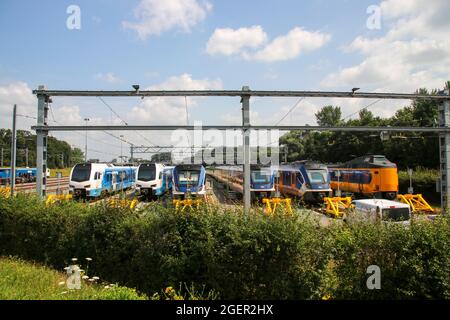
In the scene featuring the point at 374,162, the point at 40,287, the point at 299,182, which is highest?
the point at 374,162

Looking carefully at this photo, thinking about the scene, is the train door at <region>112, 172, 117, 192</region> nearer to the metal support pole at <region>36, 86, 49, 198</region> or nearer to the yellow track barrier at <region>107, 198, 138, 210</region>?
the metal support pole at <region>36, 86, 49, 198</region>

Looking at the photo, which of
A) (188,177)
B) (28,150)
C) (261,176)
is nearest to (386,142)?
(261,176)

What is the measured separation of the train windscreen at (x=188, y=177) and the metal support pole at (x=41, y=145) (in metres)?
9.19

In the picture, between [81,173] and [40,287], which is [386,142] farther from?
[40,287]

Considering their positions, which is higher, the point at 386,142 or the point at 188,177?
the point at 386,142

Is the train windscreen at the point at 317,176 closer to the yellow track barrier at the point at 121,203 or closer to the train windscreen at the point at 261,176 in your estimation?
the train windscreen at the point at 261,176

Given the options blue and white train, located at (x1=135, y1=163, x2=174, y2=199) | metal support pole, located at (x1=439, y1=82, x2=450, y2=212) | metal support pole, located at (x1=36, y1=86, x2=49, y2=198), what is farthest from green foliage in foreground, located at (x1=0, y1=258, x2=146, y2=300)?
blue and white train, located at (x1=135, y1=163, x2=174, y2=199)

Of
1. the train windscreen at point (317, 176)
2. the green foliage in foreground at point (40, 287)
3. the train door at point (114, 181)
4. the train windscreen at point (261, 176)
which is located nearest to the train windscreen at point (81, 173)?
the train door at point (114, 181)

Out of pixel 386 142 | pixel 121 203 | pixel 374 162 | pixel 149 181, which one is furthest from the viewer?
pixel 386 142

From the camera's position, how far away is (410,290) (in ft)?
23.1

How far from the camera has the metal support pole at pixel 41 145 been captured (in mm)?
16219

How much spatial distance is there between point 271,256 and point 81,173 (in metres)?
23.1

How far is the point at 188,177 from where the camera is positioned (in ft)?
78.9

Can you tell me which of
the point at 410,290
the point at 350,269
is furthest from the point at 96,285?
the point at 410,290
